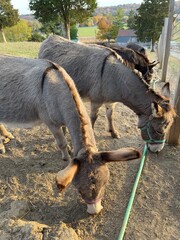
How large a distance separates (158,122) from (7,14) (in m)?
32.8

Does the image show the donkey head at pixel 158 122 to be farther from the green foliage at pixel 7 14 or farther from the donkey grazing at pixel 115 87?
the green foliage at pixel 7 14

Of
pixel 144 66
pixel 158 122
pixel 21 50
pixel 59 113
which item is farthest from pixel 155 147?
pixel 21 50

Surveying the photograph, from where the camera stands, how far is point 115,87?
399 cm

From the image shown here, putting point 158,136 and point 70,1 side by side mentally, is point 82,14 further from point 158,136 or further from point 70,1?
point 158,136

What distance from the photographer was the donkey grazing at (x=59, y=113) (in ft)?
7.64

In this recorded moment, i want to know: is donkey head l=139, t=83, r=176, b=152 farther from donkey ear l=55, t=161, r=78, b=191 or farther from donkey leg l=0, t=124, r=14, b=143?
donkey leg l=0, t=124, r=14, b=143

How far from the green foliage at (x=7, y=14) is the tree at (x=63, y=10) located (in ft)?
41.1

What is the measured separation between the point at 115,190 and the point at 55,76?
75.9 inches

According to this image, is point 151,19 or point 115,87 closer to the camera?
point 115,87

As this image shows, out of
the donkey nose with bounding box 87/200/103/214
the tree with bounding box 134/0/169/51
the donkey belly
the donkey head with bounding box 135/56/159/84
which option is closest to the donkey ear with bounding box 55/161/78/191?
the donkey nose with bounding box 87/200/103/214

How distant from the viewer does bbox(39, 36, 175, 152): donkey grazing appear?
358 centimetres

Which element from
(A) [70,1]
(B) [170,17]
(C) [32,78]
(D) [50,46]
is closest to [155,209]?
(C) [32,78]

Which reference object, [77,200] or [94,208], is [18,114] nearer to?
[77,200]

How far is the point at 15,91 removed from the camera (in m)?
3.64
